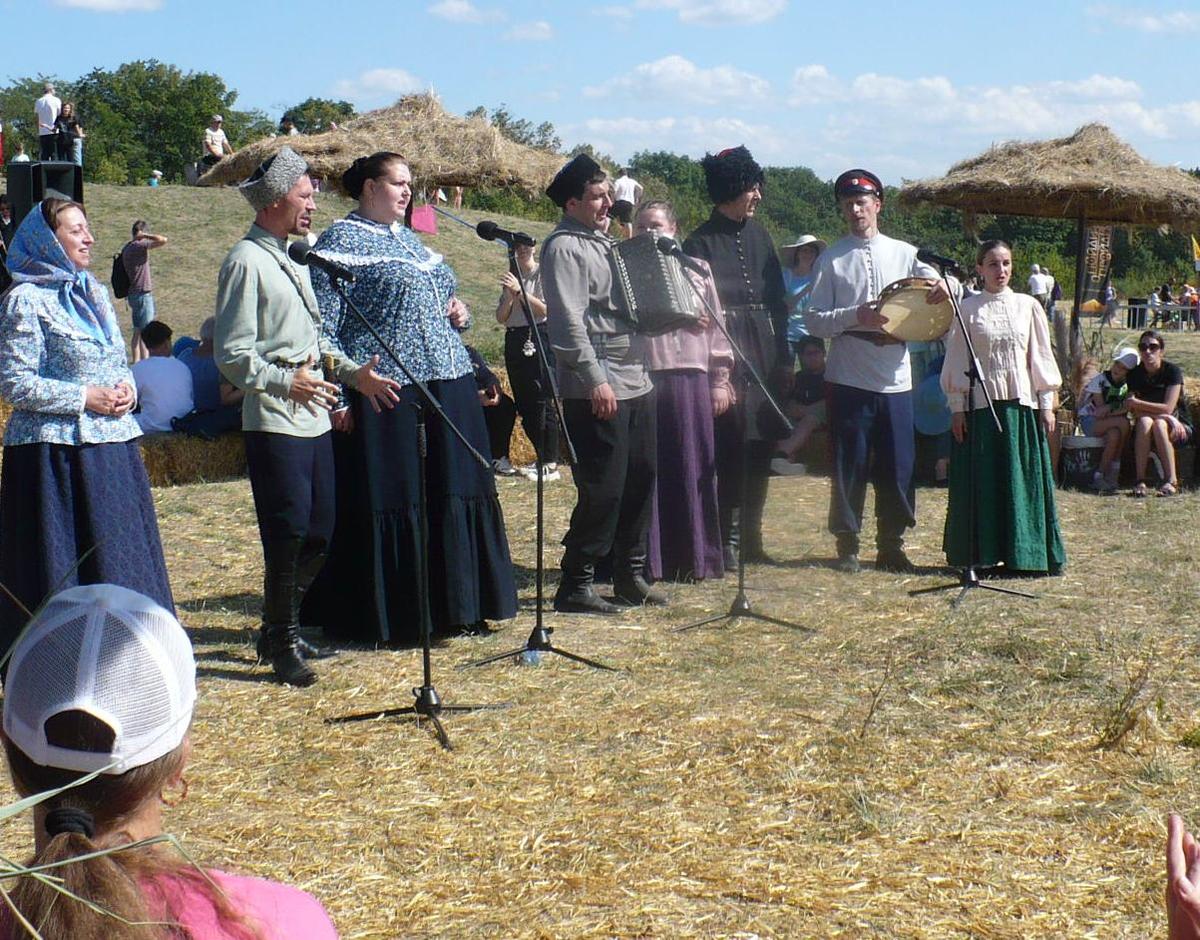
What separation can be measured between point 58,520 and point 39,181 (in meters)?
6.11

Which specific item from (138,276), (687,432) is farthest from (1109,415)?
(138,276)

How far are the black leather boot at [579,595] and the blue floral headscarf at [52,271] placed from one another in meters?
2.51

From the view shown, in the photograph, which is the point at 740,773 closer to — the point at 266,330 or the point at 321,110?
the point at 266,330

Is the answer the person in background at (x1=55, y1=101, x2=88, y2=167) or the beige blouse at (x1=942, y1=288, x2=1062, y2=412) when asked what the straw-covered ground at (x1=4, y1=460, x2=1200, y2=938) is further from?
the person in background at (x1=55, y1=101, x2=88, y2=167)

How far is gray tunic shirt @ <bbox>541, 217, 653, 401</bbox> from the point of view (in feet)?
20.3

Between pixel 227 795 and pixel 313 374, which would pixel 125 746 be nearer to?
pixel 227 795

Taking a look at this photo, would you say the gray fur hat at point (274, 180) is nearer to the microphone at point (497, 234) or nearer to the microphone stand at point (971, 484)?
the microphone at point (497, 234)

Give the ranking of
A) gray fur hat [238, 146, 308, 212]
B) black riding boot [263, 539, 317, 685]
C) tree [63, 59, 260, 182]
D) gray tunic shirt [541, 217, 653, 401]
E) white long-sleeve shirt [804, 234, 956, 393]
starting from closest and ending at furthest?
gray fur hat [238, 146, 308, 212] → black riding boot [263, 539, 317, 685] → gray tunic shirt [541, 217, 653, 401] → white long-sleeve shirt [804, 234, 956, 393] → tree [63, 59, 260, 182]

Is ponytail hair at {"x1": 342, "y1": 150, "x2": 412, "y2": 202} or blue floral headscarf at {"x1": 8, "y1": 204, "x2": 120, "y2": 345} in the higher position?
ponytail hair at {"x1": 342, "y1": 150, "x2": 412, "y2": 202}


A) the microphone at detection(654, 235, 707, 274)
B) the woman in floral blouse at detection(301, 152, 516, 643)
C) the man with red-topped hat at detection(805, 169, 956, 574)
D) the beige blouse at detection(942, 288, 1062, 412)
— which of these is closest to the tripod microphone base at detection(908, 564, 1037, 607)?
the man with red-topped hat at detection(805, 169, 956, 574)

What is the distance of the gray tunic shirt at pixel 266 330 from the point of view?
5039 millimetres

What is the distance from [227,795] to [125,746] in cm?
292

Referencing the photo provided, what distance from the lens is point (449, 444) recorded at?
5793 millimetres

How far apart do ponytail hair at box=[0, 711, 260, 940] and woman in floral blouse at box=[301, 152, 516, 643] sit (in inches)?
159
